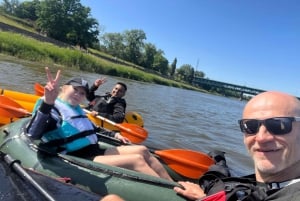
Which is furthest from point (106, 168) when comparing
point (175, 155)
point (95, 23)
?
point (95, 23)

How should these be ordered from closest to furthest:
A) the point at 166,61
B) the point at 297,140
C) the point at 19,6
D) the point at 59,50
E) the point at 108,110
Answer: the point at 297,140, the point at 108,110, the point at 59,50, the point at 19,6, the point at 166,61

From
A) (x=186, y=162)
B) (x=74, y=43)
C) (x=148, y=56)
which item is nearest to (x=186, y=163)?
(x=186, y=162)

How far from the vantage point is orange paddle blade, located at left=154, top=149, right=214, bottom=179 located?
502 centimetres

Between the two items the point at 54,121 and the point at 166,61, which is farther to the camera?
the point at 166,61

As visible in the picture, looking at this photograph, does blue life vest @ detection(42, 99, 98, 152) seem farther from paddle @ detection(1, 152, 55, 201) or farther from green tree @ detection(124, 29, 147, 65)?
green tree @ detection(124, 29, 147, 65)

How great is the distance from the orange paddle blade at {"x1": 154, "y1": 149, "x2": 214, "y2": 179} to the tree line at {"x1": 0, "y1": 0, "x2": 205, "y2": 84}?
165ft

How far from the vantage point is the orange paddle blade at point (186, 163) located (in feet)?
16.5

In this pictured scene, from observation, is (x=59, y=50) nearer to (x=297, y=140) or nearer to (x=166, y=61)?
(x=297, y=140)

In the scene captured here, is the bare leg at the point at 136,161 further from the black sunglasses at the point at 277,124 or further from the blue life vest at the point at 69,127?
the black sunglasses at the point at 277,124

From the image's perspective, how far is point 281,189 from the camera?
6.29 ft

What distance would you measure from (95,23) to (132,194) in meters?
57.9

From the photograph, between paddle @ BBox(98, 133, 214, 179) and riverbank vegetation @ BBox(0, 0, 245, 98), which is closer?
paddle @ BBox(98, 133, 214, 179)

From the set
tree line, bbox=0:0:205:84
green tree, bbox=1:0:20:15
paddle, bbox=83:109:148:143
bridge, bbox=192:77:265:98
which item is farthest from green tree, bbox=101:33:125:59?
paddle, bbox=83:109:148:143

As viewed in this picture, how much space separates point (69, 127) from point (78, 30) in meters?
53.5
